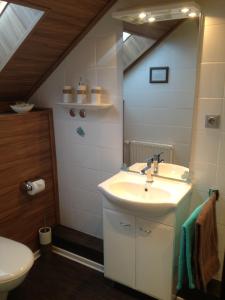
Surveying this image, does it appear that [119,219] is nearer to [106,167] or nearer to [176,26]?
[106,167]

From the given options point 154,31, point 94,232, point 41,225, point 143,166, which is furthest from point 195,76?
point 41,225

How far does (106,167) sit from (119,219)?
55 centimetres

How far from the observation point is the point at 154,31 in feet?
6.23

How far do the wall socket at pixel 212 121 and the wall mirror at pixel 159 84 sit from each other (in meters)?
0.12

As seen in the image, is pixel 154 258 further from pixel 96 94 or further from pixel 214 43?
pixel 214 43

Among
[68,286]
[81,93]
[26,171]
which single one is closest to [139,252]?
[68,286]

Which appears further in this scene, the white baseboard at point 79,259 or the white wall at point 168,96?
the white baseboard at point 79,259

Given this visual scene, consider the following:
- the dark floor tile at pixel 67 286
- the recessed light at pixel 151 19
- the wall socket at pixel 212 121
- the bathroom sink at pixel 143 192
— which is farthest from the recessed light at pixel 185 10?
the dark floor tile at pixel 67 286

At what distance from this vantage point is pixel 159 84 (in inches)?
77.3

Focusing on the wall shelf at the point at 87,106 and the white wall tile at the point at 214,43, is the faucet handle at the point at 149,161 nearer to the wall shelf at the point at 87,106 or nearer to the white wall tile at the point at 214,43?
the wall shelf at the point at 87,106

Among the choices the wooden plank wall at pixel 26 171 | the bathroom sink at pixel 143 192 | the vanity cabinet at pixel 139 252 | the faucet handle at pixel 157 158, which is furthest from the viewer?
the wooden plank wall at pixel 26 171

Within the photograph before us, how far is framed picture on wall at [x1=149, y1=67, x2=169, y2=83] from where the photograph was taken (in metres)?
1.92

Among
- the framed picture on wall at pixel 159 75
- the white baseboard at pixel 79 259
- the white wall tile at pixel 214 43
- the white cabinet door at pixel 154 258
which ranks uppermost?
the white wall tile at pixel 214 43

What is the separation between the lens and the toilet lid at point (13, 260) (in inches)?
66.6
